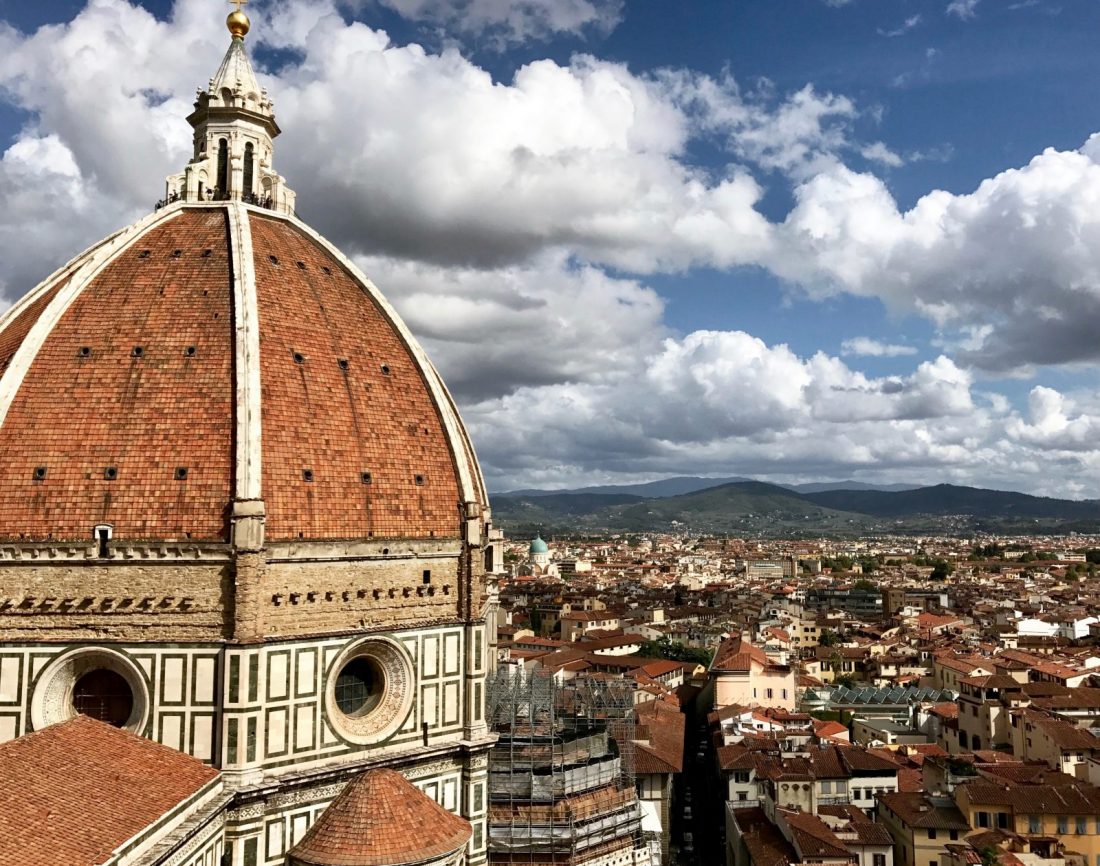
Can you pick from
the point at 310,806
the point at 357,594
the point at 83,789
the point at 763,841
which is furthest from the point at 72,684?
the point at 763,841

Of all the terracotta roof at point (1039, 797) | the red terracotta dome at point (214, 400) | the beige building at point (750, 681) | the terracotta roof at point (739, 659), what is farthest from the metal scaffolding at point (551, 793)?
the terracotta roof at point (739, 659)

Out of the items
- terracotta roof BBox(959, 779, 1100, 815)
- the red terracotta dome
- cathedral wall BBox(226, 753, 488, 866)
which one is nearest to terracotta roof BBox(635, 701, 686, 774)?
terracotta roof BBox(959, 779, 1100, 815)

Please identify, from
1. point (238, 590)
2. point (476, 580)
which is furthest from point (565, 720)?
point (238, 590)

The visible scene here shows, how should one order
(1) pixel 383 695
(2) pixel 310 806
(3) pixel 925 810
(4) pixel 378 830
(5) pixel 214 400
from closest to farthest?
(4) pixel 378 830 → (2) pixel 310 806 → (5) pixel 214 400 → (1) pixel 383 695 → (3) pixel 925 810

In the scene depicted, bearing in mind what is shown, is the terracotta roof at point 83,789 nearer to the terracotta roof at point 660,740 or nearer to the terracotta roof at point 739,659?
the terracotta roof at point 660,740

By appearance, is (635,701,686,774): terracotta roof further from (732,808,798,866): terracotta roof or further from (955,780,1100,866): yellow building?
(955,780,1100,866): yellow building

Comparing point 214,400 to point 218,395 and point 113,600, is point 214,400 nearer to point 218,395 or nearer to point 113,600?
point 218,395
